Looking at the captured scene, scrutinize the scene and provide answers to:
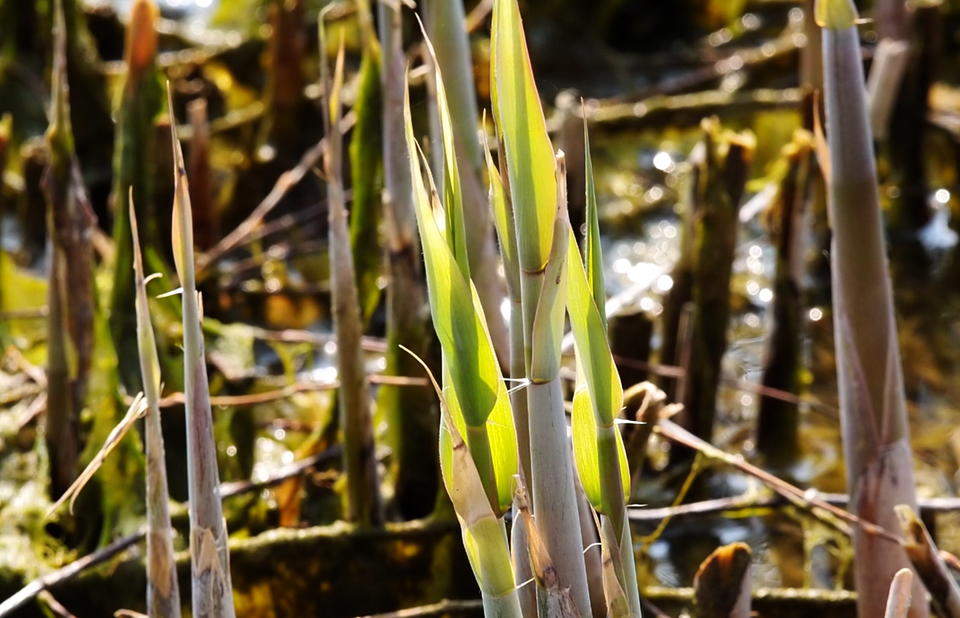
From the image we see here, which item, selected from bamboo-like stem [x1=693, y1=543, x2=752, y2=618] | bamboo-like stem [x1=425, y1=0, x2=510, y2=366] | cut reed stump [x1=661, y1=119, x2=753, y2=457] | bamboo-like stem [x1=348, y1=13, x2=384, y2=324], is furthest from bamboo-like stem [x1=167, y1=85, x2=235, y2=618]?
cut reed stump [x1=661, y1=119, x2=753, y2=457]

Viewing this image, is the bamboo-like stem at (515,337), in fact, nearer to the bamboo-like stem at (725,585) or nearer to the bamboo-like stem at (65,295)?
the bamboo-like stem at (725,585)

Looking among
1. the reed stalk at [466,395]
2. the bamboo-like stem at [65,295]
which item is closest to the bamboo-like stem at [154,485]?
the reed stalk at [466,395]

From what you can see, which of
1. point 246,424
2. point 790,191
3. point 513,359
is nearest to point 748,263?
point 790,191

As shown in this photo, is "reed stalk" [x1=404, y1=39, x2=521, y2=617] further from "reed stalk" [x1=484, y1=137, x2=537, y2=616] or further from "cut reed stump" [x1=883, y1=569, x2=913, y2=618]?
"cut reed stump" [x1=883, y1=569, x2=913, y2=618]

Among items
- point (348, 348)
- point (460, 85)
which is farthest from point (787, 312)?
point (460, 85)

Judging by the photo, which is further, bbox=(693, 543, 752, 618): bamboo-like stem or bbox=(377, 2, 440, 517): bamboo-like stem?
bbox=(377, 2, 440, 517): bamboo-like stem

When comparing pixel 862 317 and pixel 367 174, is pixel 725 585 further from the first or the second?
pixel 367 174
